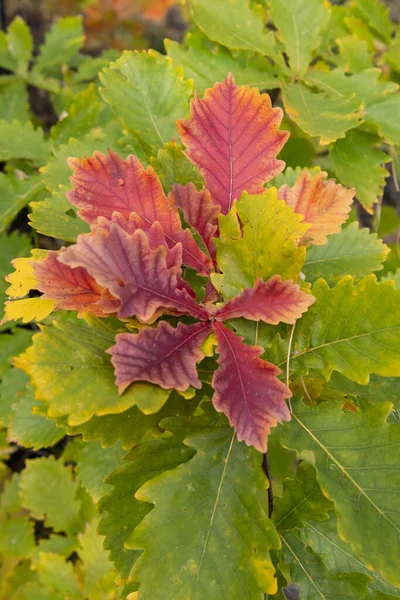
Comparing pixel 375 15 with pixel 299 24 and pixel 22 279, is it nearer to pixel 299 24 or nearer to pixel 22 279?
pixel 299 24

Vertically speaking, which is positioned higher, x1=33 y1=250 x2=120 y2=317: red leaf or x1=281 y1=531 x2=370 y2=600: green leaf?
x1=33 y1=250 x2=120 y2=317: red leaf

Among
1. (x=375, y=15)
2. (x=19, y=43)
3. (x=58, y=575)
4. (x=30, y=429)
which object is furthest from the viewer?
(x=19, y=43)

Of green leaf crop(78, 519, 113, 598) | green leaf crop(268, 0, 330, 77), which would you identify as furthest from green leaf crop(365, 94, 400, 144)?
green leaf crop(78, 519, 113, 598)

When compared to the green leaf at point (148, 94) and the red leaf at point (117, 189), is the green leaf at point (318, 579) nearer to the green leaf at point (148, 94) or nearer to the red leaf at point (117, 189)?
the red leaf at point (117, 189)

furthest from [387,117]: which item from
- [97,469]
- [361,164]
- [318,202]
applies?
[97,469]

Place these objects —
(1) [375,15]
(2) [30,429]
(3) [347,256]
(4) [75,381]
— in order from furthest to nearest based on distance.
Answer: (1) [375,15] → (2) [30,429] → (3) [347,256] → (4) [75,381]

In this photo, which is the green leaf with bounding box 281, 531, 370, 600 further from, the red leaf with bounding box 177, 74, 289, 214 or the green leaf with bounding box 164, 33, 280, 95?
the green leaf with bounding box 164, 33, 280, 95

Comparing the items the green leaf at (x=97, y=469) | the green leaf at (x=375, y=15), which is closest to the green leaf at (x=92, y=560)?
the green leaf at (x=97, y=469)
